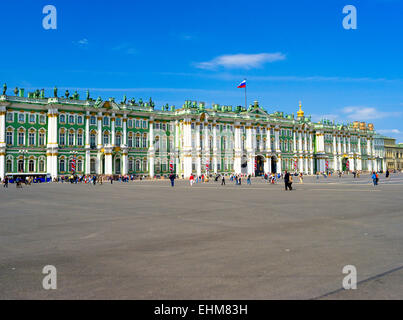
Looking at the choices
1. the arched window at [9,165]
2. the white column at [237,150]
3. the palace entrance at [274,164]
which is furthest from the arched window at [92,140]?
the palace entrance at [274,164]

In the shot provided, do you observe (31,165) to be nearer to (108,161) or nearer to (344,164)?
(108,161)

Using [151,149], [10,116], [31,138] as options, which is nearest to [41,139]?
[31,138]

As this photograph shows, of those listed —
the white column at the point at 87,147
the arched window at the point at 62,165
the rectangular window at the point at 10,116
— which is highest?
the rectangular window at the point at 10,116

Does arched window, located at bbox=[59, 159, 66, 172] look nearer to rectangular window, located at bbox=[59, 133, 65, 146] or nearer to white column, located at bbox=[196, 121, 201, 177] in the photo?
rectangular window, located at bbox=[59, 133, 65, 146]

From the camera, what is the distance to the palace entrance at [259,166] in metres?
95.7

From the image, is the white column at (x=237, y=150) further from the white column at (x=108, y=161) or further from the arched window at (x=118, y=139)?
the white column at (x=108, y=161)

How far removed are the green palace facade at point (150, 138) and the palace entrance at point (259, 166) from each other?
0.27m

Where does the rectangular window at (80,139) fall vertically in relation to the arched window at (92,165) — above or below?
above

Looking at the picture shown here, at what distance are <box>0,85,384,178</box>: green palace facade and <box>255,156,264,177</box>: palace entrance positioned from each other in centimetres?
27

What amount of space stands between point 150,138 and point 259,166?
3187 centimetres

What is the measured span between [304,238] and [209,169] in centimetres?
7580

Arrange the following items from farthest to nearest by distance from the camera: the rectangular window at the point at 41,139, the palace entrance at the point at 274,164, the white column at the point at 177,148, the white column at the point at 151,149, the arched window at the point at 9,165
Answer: the palace entrance at the point at 274,164 → the white column at the point at 177,148 → the white column at the point at 151,149 → the rectangular window at the point at 41,139 → the arched window at the point at 9,165
